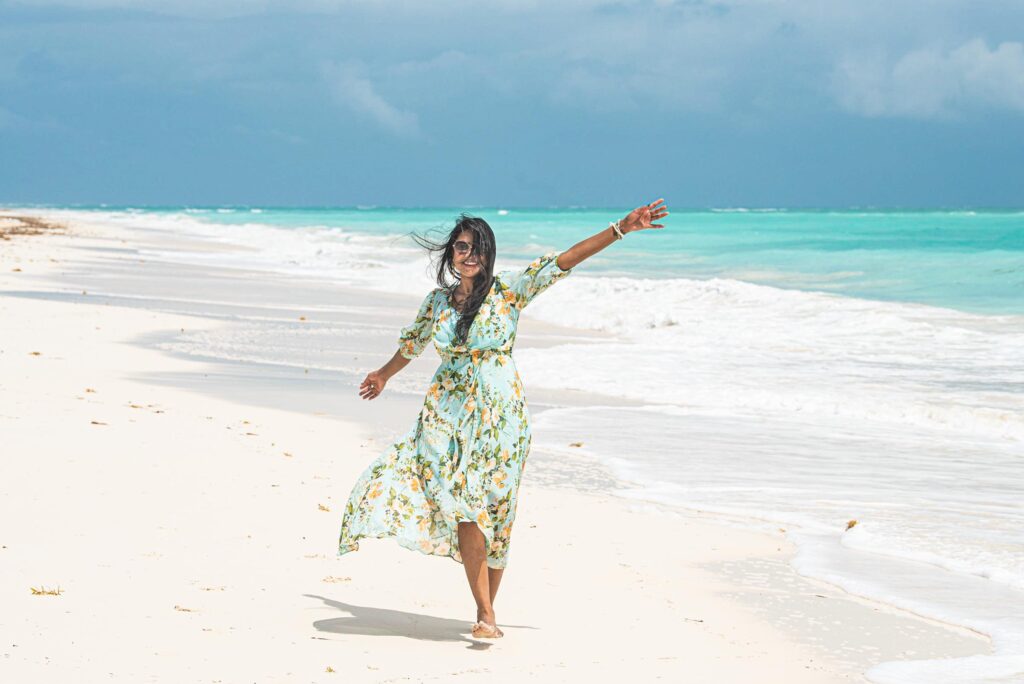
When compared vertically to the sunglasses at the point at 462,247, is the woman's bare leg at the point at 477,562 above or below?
below

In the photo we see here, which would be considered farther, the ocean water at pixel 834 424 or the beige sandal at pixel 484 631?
the ocean water at pixel 834 424

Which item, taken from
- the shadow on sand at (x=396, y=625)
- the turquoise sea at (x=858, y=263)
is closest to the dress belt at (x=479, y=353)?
the shadow on sand at (x=396, y=625)

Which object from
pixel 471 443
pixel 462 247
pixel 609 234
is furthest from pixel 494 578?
pixel 609 234

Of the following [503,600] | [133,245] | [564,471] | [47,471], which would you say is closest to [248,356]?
[564,471]

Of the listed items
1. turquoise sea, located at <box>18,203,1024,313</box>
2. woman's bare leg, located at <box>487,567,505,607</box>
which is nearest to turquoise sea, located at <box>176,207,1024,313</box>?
turquoise sea, located at <box>18,203,1024,313</box>

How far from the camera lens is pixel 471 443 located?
452cm

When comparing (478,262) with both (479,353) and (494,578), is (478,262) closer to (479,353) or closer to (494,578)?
(479,353)

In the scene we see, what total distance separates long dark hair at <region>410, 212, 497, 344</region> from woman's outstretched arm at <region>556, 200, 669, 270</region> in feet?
0.91

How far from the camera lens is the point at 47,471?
21.0 feet

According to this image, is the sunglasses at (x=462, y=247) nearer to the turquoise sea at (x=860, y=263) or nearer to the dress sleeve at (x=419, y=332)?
the dress sleeve at (x=419, y=332)

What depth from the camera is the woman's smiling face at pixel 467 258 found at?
4.66 metres

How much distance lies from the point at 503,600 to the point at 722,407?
6347 mm

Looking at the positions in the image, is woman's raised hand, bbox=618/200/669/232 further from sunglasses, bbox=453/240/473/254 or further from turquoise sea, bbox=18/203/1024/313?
turquoise sea, bbox=18/203/1024/313

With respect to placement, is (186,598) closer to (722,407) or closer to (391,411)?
(391,411)
